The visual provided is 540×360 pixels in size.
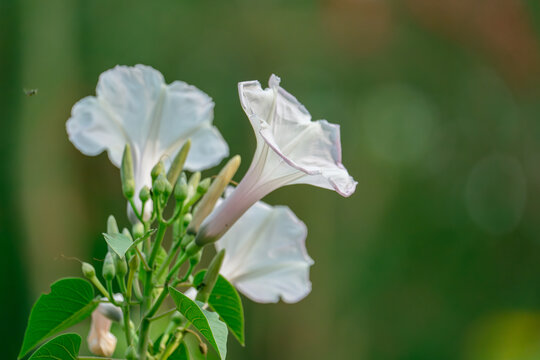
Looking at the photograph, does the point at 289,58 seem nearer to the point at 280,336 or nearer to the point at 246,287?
the point at 280,336

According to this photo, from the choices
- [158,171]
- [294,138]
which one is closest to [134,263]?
[158,171]

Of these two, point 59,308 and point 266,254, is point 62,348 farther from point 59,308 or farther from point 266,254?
point 266,254

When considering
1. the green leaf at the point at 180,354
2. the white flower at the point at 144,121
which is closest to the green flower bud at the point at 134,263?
the green leaf at the point at 180,354

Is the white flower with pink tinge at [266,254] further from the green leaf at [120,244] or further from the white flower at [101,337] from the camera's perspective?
the green leaf at [120,244]

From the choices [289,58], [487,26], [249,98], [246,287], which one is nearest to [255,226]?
[246,287]

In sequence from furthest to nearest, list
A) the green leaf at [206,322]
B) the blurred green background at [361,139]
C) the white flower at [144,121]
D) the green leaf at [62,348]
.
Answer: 1. the blurred green background at [361,139]
2. the white flower at [144,121]
3. the green leaf at [62,348]
4. the green leaf at [206,322]

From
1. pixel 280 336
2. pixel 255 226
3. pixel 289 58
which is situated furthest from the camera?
pixel 289 58
